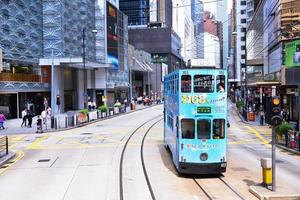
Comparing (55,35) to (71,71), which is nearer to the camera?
(55,35)

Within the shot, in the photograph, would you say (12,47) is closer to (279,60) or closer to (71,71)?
(71,71)

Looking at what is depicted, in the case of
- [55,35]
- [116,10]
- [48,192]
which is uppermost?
[116,10]

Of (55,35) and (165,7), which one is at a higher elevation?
(165,7)

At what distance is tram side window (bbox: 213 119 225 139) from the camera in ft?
57.2

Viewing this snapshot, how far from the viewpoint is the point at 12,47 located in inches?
2098

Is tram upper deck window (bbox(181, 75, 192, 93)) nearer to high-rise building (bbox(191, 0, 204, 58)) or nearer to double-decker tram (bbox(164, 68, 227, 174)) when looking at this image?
double-decker tram (bbox(164, 68, 227, 174))

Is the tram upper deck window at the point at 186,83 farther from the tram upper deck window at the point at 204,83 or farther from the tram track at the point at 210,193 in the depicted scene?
the tram track at the point at 210,193

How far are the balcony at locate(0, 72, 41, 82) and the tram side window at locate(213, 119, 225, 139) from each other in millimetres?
35894

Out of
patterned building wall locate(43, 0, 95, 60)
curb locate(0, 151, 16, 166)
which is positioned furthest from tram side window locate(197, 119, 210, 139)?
patterned building wall locate(43, 0, 95, 60)

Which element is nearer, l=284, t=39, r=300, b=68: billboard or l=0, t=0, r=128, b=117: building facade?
l=284, t=39, r=300, b=68: billboard

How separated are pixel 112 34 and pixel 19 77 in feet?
109

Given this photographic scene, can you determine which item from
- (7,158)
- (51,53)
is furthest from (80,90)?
(7,158)

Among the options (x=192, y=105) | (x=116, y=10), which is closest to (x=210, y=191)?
(x=192, y=105)

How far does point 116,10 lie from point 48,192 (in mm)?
74896
